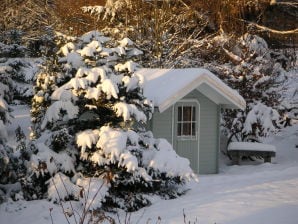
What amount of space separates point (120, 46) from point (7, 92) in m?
2.85

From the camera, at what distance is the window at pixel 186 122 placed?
15289 mm

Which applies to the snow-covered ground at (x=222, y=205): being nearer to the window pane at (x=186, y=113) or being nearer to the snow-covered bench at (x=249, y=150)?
the window pane at (x=186, y=113)

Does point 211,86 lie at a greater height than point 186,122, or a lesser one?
greater

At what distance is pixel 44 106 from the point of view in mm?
11891

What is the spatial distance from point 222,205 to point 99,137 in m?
3.11

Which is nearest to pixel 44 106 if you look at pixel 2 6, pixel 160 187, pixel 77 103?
pixel 77 103

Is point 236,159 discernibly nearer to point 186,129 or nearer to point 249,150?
point 249,150

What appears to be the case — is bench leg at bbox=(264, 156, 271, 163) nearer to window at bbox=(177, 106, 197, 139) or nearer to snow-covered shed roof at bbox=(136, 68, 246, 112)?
snow-covered shed roof at bbox=(136, 68, 246, 112)

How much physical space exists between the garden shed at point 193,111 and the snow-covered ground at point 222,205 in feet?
6.07

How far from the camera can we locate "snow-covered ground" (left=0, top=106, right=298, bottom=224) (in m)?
9.39

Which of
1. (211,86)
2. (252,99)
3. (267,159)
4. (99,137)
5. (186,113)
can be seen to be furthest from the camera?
(252,99)

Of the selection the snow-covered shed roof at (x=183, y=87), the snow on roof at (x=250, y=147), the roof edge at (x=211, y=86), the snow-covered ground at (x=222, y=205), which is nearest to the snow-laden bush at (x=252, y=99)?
the snow on roof at (x=250, y=147)

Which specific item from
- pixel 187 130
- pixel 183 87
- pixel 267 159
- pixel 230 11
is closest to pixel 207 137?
pixel 187 130

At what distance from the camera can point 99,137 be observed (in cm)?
1102
